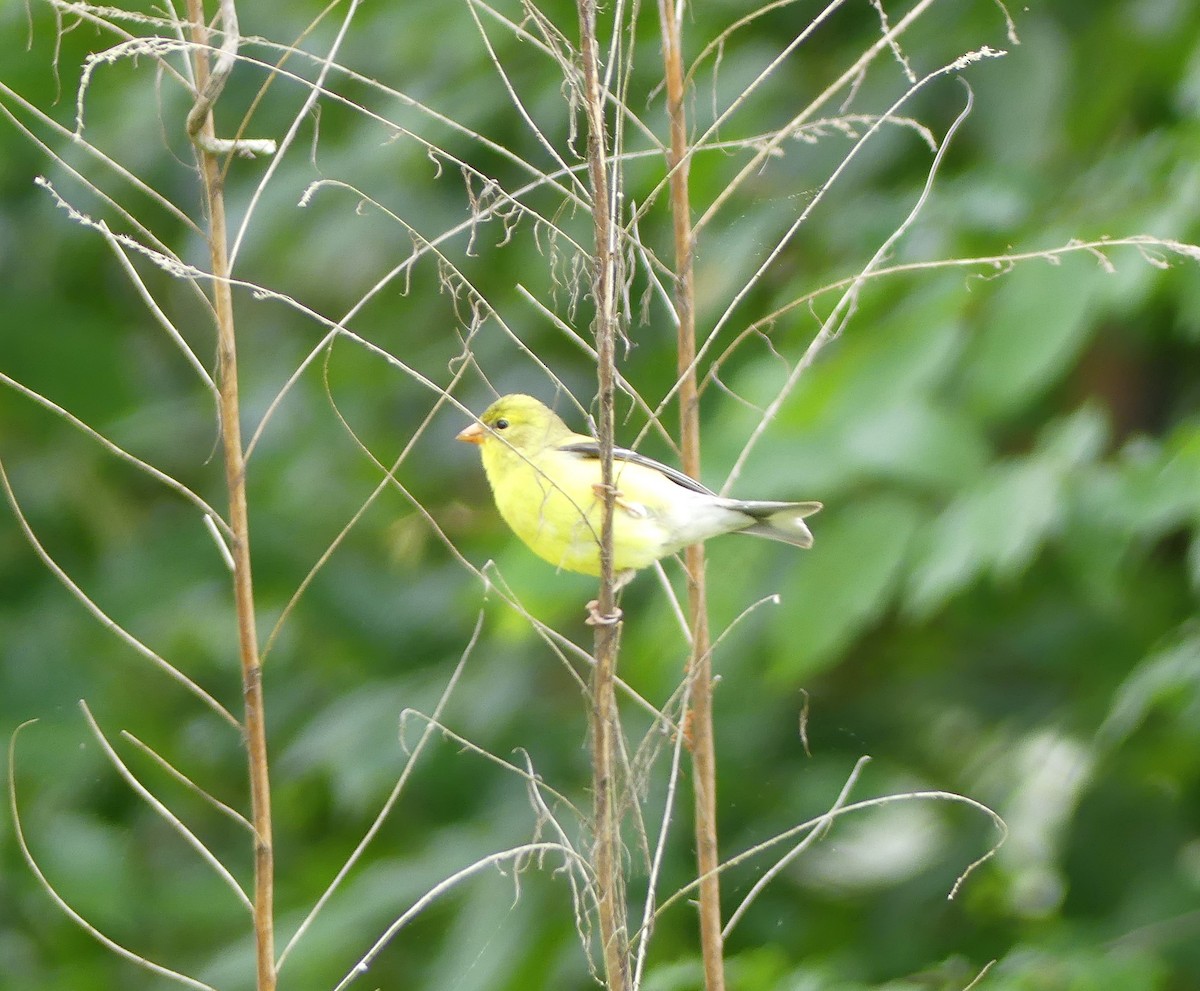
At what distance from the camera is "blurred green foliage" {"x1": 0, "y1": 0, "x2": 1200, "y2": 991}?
265 centimetres

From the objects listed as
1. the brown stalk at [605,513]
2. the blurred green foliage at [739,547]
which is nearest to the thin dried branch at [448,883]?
the brown stalk at [605,513]

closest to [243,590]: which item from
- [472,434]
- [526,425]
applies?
[472,434]

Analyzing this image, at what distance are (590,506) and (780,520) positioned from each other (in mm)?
461

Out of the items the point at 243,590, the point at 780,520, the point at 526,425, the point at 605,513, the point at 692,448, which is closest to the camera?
the point at 243,590

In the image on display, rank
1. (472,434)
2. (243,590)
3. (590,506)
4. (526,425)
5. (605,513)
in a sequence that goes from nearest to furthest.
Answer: (243,590)
(605,513)
(590,506)
(472,434)
(526,425)

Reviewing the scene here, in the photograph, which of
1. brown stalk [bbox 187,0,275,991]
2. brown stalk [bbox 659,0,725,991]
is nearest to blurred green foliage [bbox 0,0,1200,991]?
brown stalk [bbox 659,0,725,991]

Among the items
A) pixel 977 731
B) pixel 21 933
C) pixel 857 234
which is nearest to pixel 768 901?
pixel 977 731

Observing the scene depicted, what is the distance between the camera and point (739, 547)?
290cm

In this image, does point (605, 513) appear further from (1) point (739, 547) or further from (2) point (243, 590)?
(1) point (739, 547)

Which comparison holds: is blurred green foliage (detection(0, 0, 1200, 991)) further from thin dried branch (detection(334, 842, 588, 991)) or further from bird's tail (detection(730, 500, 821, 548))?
thin dried branch (detection(334, 842, 588, 991))

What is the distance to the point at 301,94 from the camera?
418 cm

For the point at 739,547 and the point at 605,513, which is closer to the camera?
the point at 605,513

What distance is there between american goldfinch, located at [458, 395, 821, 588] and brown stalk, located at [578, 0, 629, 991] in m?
0.76

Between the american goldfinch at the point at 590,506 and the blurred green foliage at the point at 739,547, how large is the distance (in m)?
0.07
